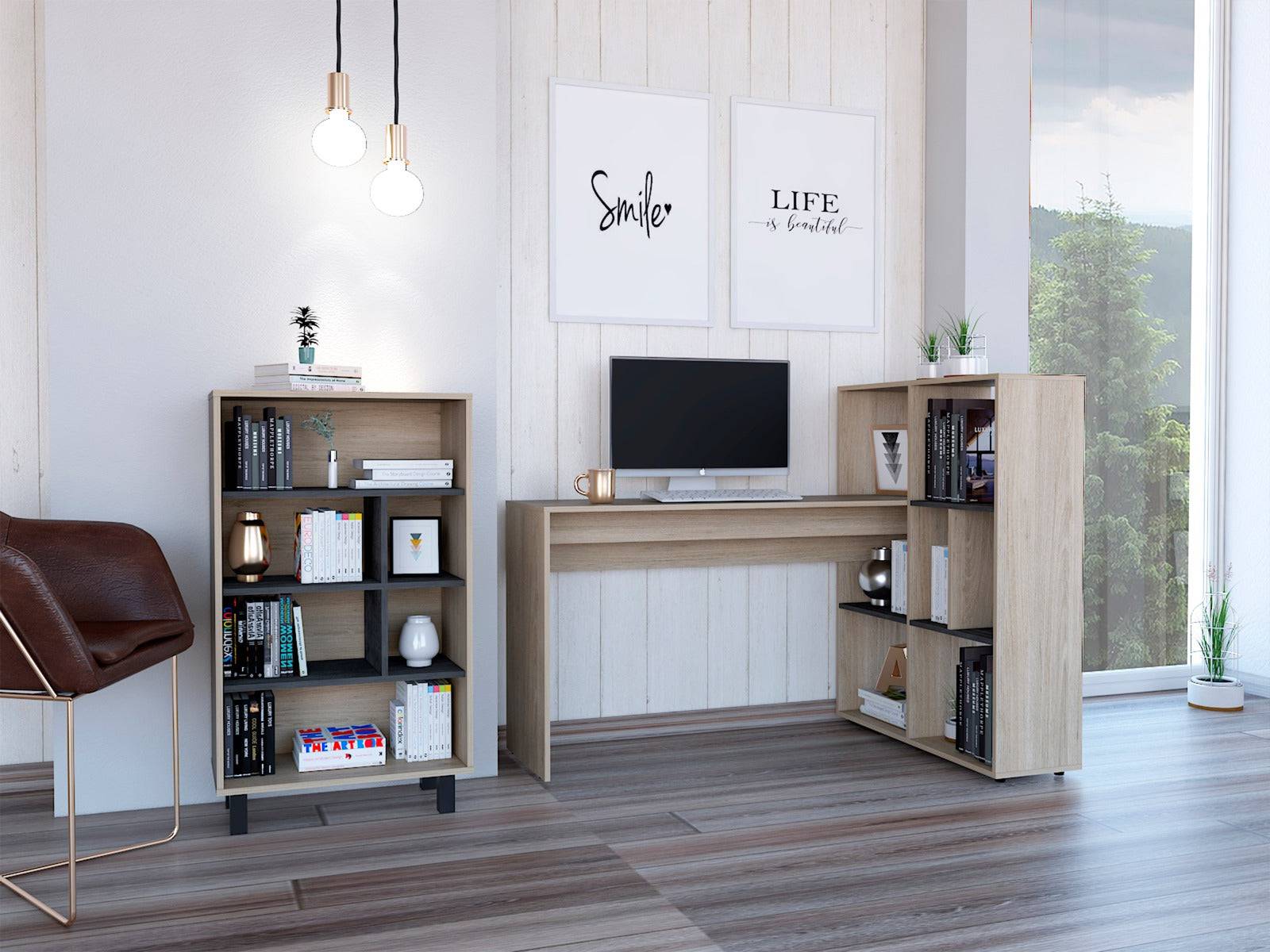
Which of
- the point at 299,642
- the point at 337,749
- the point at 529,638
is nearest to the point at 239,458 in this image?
the point at 299,642

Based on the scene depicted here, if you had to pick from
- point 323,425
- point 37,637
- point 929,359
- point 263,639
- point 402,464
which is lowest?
point 263,639

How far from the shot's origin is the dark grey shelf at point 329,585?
3035 millimetres

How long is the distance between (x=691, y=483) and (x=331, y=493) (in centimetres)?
138

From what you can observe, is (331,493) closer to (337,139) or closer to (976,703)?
(337,139)

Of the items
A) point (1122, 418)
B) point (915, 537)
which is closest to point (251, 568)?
point (915, 537)

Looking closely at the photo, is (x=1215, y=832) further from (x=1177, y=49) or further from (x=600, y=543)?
(x=1177, y=49)

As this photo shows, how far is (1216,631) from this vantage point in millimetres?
4543

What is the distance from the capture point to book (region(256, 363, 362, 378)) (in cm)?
306

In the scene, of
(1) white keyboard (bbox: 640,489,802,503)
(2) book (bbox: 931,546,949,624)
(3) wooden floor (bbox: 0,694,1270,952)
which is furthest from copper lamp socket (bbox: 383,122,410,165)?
(2) book (bbox: 931,546,949,624)

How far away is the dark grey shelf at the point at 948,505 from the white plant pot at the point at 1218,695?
1600 millimetres

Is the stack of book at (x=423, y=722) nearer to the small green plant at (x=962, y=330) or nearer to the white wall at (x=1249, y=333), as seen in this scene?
the small green plant at (x=962, y=330)

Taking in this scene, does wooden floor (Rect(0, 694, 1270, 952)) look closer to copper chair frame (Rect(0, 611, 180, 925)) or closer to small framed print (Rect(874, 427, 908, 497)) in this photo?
copper chair frame (Rect(0, 611, 180, 925))

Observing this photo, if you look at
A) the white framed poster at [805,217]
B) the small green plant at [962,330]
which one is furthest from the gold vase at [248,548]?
the small green plant at [962,330]

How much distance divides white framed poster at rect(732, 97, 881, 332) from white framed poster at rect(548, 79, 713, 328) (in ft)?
0.51
